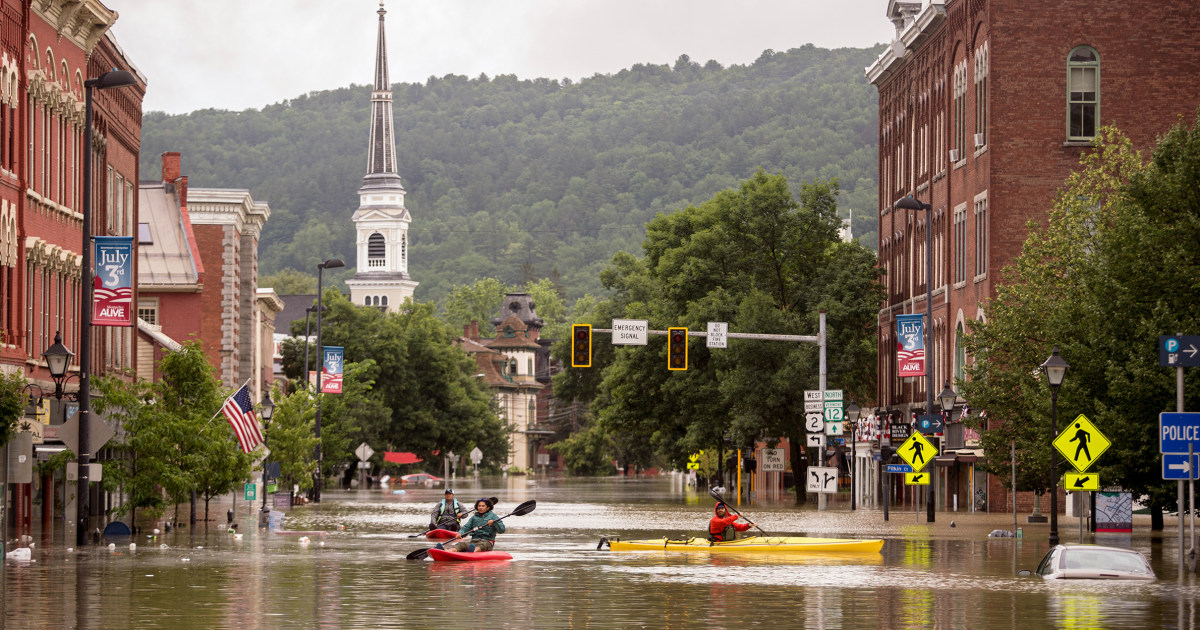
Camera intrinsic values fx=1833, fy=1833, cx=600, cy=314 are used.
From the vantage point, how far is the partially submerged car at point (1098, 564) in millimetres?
26953

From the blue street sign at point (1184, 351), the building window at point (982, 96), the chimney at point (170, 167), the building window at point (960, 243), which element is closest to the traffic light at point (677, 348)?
the building window at point (982, 96)

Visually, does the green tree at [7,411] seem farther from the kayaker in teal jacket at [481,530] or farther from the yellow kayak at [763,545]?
the yellow kayak at [763,545]

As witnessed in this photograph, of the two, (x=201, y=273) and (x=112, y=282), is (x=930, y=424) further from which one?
(x=201, y=273)

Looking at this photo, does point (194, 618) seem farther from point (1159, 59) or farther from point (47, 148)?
point (1159, 59)

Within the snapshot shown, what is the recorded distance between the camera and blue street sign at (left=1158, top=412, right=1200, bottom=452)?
28016 millimetres

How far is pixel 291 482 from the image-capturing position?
73.8 m

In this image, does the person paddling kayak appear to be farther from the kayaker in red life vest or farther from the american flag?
the american flag

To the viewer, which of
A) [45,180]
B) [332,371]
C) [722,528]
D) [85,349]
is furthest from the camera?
[332,371]

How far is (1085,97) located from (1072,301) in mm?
22407

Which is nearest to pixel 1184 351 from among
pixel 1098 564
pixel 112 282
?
pixel 1098 564

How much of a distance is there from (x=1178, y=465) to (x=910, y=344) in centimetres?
2977

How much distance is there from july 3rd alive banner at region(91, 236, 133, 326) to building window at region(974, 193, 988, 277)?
32.0 meters

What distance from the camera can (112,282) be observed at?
134 ft

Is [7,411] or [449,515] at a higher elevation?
[7,411]
